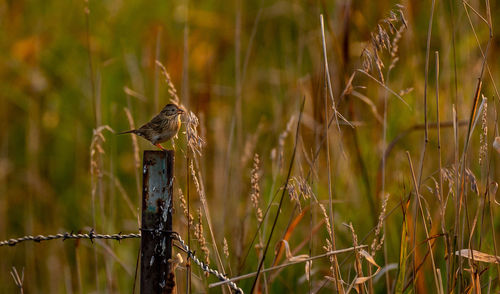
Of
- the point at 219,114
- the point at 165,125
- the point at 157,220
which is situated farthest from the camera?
the point at 219,114

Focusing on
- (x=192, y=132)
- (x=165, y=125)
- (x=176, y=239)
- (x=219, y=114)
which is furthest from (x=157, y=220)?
(x=219, y=114)

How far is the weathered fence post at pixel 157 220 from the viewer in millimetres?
1755

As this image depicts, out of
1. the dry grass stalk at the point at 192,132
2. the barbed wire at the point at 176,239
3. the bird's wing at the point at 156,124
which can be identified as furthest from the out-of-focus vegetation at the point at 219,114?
the dry grass stalk at the point at 192,132

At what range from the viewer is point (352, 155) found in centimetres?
358

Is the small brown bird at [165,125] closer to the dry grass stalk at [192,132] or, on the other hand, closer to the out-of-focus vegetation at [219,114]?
the out-of-focus vegetation at [219,114]

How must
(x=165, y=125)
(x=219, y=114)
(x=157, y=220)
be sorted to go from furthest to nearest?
(x=219, y=114)
(x=165, y=125)
(x=157, y=220)

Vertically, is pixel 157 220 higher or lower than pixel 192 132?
lower

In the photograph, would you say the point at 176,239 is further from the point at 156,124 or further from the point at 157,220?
the point at 156,124

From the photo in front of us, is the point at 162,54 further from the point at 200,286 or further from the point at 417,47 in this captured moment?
the point at 200,286

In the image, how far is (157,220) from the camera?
5.80 ft

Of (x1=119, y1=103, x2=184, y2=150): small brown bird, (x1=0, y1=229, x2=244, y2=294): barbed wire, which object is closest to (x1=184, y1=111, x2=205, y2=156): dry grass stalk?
(x1=0, y1=229, x2=244, y2=294): barbed wire

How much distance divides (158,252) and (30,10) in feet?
12.4

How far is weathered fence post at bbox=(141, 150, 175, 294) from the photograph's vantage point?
1.75 m

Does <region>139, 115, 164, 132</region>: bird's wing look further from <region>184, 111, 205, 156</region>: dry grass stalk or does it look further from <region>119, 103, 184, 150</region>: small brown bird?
<region>184, 111, 205, 156</region>: dry grass stalk
